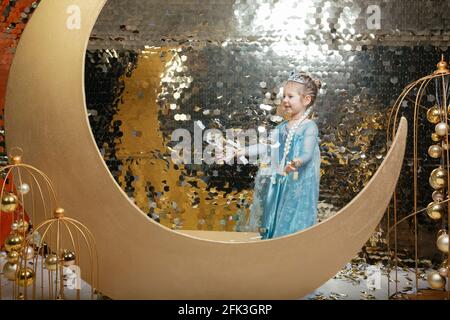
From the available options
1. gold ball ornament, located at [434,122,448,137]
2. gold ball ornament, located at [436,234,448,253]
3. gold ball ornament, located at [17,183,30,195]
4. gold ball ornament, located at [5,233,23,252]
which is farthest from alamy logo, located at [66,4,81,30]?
gold ball ornament, located at [436,234,448,253]

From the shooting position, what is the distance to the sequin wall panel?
3.21m

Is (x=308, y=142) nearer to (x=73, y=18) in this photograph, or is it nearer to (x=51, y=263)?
(x=73, y=18)

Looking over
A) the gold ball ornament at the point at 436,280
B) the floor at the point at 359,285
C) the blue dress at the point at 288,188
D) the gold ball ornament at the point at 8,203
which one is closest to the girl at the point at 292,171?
the blue dress at the point at 288,188

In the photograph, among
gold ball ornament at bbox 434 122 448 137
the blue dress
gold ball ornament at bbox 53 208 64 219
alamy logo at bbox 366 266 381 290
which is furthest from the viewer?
the blue dress

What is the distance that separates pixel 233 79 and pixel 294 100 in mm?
421

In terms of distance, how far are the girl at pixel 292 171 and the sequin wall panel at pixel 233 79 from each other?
0.20 ft

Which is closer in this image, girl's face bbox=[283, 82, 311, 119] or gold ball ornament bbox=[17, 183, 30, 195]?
gold ball ornament bbox=[17, 183, 30, 195]

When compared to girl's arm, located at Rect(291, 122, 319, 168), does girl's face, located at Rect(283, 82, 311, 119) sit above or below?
above

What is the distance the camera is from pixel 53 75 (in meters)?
2.35

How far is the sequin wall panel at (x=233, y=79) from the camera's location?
321 centimetres

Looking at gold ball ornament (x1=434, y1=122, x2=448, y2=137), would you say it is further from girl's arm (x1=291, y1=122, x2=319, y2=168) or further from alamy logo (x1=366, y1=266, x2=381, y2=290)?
alamy logo (x1=366, y1=266, x2=381, y2=290)

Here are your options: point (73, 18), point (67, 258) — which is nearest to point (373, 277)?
point (67, 258)

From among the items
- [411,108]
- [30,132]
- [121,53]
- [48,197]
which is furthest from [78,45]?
[411,108]

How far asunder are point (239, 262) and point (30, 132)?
3.81 ft
